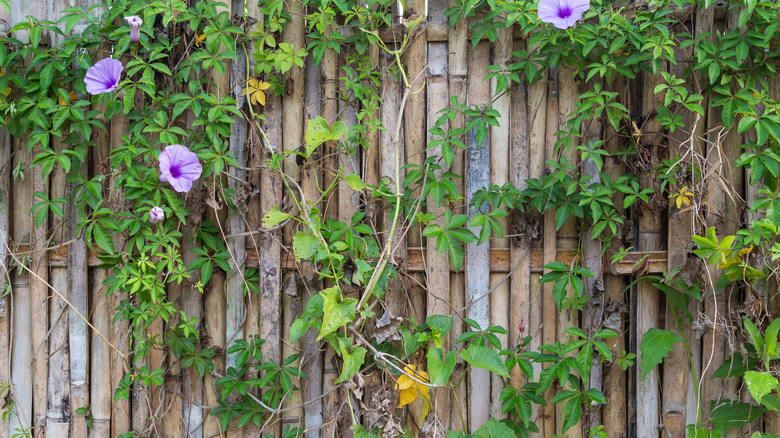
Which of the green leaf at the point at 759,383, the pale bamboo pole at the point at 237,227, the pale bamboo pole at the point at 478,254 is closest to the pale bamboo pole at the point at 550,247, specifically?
the pale bamboo pole at the point at 478,254

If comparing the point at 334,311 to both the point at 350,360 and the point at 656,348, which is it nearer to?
the point at 350,360

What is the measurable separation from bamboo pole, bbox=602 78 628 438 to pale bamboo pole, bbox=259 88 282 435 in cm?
135

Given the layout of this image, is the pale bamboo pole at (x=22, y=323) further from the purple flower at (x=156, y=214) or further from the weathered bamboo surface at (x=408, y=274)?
the purple flower at (x=156, y=214)

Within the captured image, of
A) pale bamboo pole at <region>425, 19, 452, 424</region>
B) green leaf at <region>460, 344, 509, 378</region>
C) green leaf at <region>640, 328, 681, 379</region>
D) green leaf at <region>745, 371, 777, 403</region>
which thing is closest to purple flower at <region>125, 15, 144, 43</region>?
pale bamboo pole at <region>425, 19, 452, 424</region>

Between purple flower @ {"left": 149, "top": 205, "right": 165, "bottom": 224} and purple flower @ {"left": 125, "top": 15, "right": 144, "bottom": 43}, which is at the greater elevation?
purple flower @ {"left": 125, "top": 15, "right": 144, "bottom": 43}

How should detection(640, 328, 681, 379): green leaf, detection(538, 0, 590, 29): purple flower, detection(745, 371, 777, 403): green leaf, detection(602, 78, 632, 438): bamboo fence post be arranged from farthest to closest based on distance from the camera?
detection(602, 78, 632, 438): bamboo fence post → detection(640, 328, 681, 379): green leaf → detection(538, 0, 590, 29): purple flower → detection(745, 371, 777, 403): green leaf

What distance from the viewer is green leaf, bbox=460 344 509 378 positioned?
1.94 m

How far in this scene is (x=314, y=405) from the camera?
92.5 inches

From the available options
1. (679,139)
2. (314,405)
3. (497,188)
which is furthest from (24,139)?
(679,139)

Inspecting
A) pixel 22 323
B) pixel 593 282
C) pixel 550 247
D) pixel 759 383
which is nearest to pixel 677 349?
pixel 759 383

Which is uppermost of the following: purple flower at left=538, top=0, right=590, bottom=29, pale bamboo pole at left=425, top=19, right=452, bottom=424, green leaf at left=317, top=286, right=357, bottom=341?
purple flower at left=538, top=0, right=590, bottom=29

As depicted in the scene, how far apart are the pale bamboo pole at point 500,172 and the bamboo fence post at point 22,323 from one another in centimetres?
207

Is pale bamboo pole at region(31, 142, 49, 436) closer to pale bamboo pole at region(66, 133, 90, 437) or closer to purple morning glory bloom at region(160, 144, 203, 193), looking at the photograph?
pale bamboo pole at region(66, 133, 90, 437)

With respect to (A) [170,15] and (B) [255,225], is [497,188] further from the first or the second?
(A) [170,15]
